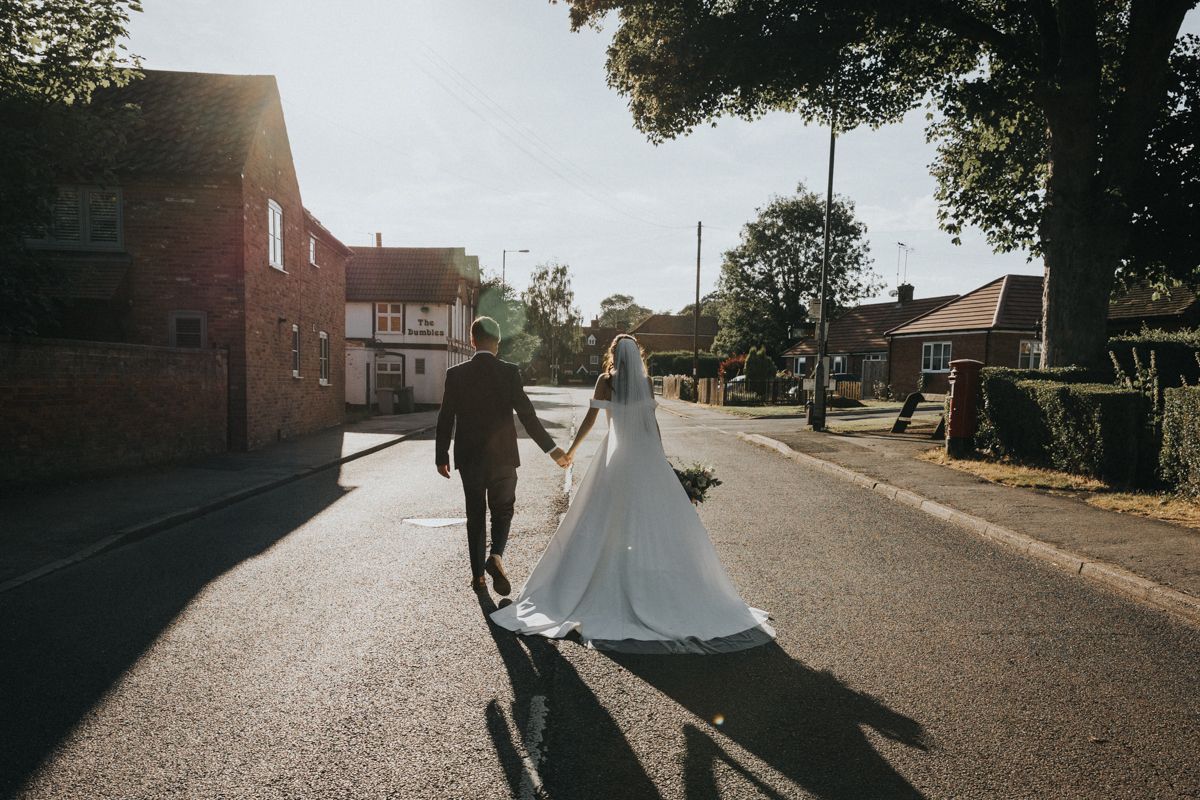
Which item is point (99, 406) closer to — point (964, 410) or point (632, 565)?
point (632, 565)

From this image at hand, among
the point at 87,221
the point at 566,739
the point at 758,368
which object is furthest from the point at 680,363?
the point at 566,739

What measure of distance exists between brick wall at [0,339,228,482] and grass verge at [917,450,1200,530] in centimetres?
1344

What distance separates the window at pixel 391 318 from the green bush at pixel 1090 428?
107 ft

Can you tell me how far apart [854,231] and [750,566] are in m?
60.5

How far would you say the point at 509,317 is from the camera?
7044 cm

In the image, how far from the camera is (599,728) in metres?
3.48

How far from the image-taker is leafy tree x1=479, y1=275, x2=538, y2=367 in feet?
218

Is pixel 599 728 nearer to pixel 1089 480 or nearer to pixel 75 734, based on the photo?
pixel 75 734

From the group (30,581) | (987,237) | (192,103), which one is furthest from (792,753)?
(192,103)

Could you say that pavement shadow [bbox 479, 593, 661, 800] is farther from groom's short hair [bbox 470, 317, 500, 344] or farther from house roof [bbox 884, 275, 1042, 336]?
house roof [bbox 884, 275, 1042, 336]

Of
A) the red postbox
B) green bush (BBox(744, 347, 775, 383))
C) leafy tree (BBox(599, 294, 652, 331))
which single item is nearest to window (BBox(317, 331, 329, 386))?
the red postbox

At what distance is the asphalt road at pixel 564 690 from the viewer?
3072 millimetres

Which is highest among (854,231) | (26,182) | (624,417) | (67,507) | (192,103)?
(854,231)

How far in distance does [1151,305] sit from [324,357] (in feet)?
105
